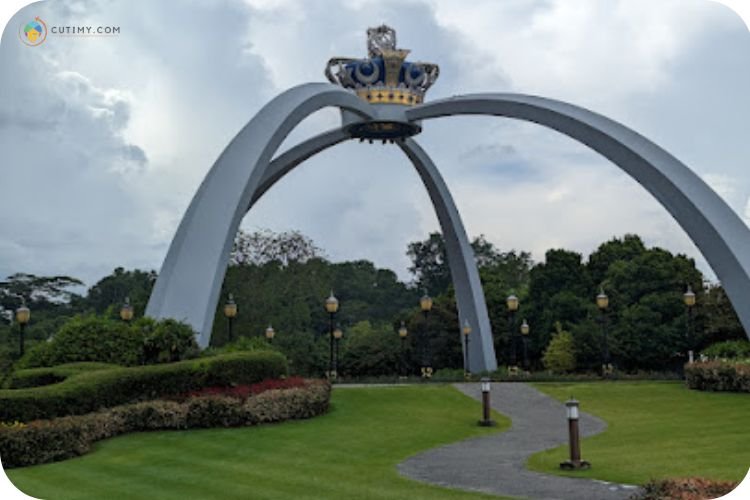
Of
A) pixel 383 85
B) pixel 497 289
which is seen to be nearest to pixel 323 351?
pixel 497 289

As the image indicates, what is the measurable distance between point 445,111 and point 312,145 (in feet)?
18.6

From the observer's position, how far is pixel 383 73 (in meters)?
31.8

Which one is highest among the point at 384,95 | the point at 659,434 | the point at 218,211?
the point at 384,95

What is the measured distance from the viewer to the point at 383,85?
31812 mm

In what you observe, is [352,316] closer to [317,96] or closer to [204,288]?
[317,96]

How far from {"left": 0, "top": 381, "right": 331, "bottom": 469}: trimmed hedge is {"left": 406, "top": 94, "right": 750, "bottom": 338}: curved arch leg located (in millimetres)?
10504

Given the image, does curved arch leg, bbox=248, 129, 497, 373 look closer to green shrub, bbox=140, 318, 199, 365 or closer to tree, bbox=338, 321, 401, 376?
tree, bbox=338, 321, 401, 376

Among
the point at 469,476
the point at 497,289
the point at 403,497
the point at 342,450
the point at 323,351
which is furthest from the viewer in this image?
the point at 497,289

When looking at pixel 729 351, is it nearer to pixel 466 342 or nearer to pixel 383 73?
pixel 466 342

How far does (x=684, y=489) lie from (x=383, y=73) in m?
24.6

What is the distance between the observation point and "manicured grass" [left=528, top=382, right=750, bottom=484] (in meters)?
11.0

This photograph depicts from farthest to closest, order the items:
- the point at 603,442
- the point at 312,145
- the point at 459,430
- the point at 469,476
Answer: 1. the point at 312,145
2. the point at 459,430
3. the point at 603,442
4. the point at 469,476

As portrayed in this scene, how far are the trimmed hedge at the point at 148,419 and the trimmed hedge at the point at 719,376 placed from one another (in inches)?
363

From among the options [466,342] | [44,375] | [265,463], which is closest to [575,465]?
[265,463]
